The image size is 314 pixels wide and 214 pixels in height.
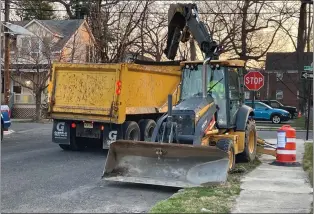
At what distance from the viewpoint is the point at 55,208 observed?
22.6 ft

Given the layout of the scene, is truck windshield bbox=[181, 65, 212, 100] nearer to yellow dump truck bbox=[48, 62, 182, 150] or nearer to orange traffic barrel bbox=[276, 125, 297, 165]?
yellow dump truck bbox=[48, 62, 182, 150]

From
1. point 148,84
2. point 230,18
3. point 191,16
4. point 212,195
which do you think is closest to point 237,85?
point 191,16

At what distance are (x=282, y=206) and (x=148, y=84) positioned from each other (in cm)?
789

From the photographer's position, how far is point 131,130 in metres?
13.3

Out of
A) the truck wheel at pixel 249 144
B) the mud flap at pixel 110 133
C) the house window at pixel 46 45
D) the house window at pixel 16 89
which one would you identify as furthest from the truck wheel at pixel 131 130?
the house window at pixel 16 89

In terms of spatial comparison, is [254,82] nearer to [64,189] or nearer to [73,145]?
[73,145]

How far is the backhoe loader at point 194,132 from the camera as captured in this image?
8570mm

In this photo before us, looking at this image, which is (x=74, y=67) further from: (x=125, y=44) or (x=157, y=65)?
(x=125, y=44)

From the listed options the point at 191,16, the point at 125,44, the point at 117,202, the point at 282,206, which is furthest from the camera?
the point at 125,44

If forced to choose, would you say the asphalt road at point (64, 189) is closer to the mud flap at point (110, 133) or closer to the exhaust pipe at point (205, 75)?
the mud flap at point (110, 133)

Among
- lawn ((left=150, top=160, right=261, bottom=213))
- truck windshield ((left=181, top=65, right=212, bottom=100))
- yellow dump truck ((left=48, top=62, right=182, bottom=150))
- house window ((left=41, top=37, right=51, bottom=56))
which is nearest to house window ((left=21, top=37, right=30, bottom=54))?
house window ((left=41, top=37, right=51, bottom=56))

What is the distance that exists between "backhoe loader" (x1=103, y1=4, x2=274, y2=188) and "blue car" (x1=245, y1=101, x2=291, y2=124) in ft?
70.7

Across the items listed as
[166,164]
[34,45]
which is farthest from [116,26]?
[166,164]

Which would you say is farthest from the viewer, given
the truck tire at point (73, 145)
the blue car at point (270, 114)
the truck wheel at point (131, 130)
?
the blue car at point (270, 114)
